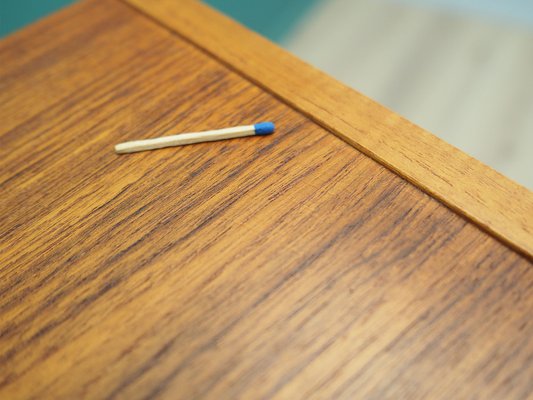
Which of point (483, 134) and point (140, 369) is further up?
point (140, 369)

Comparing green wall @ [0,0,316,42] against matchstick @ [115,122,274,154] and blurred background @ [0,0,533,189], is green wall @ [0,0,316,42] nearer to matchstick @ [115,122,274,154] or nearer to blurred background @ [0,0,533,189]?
blurred background @ [0,0,533,189]

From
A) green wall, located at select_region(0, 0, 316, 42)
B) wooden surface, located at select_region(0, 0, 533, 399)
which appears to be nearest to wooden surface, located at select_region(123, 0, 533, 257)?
wooden surface, located at select_region(0, 0, 533, 399)

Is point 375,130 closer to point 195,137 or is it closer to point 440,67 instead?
point 195,137

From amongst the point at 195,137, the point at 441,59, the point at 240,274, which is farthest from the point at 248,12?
the point at 240,274

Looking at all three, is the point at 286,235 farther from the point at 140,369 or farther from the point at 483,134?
the point at 483,134

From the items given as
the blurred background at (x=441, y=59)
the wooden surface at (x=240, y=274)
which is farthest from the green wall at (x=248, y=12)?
the wooden surface at (x=240, y=274)

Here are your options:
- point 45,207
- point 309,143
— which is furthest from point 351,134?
point 45,207
